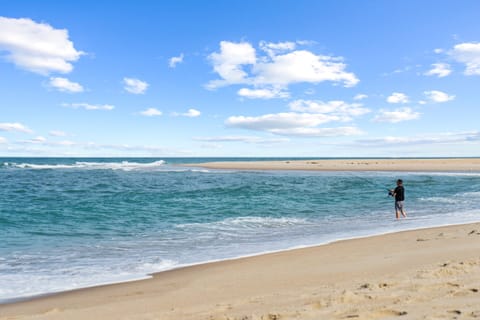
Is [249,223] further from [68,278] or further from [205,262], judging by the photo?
[68,278]

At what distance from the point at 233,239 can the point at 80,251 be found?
14.8ft

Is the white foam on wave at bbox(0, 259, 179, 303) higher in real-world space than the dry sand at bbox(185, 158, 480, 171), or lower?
lower

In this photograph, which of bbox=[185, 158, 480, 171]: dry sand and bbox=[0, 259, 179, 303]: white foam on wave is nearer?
bbox=[0, 259, 179, 303]: white foam on wave

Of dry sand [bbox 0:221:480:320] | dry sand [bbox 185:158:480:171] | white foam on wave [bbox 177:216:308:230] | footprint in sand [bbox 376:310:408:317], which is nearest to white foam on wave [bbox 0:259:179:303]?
dry sand [bbox 0:221:480:320]

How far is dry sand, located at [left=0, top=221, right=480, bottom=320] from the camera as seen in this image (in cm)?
489

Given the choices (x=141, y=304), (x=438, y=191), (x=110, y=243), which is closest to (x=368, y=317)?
(x=141, y=304)

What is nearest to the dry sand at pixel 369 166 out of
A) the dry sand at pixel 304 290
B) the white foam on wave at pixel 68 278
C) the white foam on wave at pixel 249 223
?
the white foam on wave at pixel 249 223

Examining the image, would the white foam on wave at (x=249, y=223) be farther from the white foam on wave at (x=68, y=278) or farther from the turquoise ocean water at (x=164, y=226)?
the white foam on wave at (x=68, y=278)

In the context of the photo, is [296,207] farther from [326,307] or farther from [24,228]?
[326,307]

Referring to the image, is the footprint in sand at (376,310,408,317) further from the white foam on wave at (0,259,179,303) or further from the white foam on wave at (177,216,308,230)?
the white foam on wave at (177,216,308,230)

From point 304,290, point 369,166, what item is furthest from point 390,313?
point 369,166

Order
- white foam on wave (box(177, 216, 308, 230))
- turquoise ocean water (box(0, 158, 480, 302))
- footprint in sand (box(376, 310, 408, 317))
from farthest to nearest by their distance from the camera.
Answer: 1. white foam on wave (box(177, 216, 308, 230))
2. turquoise ocean water (box(0, 158, 480, 302))
3. footprint in sand (box(376, 310, 408, 317))

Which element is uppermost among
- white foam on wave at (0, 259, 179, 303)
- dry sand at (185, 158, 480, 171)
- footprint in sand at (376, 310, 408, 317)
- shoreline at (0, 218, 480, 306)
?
dry sand at (185, 158, 480, 171)

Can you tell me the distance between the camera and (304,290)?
19.9 feet
